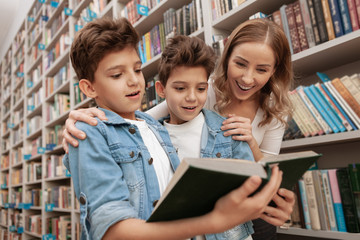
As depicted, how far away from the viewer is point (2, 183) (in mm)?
5812

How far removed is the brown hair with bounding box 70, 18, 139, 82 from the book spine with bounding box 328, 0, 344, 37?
3.12 feet

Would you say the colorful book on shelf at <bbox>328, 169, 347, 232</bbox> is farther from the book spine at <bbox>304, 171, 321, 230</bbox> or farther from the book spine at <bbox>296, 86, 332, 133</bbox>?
the book spine at <bbox>296, 86, 332, 133</bbox>

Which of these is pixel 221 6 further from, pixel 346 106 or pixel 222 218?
pixel 222 218

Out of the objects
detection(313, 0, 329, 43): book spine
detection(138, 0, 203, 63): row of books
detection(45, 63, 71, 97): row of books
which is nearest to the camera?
detection(313, 0, 329, 43): book spine

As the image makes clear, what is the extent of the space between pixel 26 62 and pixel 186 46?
465cm

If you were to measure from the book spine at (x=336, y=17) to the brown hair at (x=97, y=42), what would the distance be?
0.95 metres

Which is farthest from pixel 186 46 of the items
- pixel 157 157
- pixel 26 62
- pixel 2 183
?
pixel 2 183

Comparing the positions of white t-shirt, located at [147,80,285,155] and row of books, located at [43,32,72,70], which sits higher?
row of books, located at [43,32,72,70]

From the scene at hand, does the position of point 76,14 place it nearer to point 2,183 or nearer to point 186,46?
point 186,46

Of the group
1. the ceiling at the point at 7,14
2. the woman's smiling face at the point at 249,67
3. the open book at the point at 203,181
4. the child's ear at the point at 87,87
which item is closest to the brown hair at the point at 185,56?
the woman's smiling face at the point at 249,67

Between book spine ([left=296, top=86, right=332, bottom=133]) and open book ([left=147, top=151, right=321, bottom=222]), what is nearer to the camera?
open book ([left=147, top=151, right=321, bottom=222])

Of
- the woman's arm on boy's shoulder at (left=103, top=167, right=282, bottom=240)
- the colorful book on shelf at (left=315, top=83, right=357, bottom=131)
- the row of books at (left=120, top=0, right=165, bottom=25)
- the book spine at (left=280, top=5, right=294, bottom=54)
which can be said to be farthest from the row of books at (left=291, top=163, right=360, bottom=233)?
the row of books at (left=120, top=0, right=165, bottom=25)

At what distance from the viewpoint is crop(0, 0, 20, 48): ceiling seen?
5125 mm

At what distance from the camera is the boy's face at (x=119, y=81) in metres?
0.77
